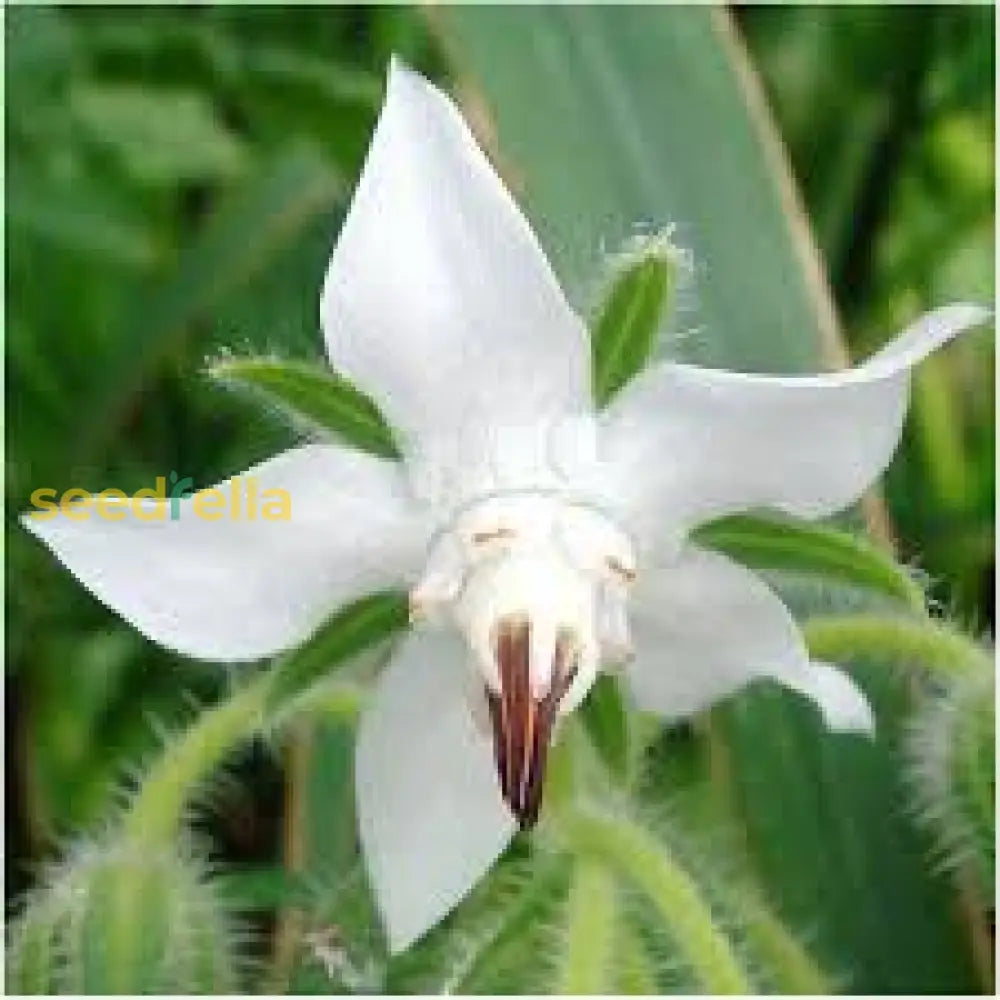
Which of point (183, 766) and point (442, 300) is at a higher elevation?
point (442, 300)

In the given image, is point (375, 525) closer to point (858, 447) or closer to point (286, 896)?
point (858, 447)

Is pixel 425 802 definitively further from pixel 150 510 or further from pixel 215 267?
pixel 215 267

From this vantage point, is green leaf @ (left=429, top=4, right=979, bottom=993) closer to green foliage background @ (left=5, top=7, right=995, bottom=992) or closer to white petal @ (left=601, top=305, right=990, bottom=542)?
green foliage background @ (left=5, top=7, right=995, bottom=992)

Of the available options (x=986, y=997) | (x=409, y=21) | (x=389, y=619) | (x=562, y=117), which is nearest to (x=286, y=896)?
(x=389, y=619)

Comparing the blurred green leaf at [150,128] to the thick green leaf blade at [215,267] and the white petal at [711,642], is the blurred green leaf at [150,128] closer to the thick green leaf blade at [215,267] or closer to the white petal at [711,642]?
the thick green leaf blade at [215,267]

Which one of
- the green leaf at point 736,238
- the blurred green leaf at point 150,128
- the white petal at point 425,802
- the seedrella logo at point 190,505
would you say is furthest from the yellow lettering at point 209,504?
the blurred green leaf at point 150,128

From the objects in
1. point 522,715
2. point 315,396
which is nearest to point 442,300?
point 315,396
